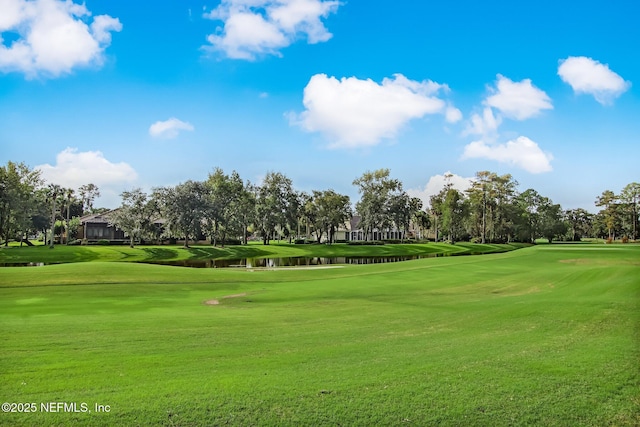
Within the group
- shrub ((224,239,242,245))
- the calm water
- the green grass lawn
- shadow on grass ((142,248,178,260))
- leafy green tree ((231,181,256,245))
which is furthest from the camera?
shrub ((224,239,242,245))

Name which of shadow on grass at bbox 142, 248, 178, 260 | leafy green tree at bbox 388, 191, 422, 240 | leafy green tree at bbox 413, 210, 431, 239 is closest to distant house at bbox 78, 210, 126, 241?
shadow on grass at bbox 142, 248, 178, 260

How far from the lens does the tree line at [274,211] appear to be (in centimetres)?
6444

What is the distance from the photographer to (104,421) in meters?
5.96

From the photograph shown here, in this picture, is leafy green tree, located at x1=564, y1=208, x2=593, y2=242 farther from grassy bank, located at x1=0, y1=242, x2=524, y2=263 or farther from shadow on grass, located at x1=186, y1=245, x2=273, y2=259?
shadow on grass, located at x1=186, y1=245, x2=273, y2=259

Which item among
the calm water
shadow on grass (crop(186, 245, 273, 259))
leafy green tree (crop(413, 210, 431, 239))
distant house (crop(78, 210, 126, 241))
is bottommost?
the calm water

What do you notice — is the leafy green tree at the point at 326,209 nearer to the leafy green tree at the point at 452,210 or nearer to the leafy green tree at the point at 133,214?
the leafy green tree at the point at 452,210

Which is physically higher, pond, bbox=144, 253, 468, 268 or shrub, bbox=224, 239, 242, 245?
shrub, bbox=224, 239, 242, 245

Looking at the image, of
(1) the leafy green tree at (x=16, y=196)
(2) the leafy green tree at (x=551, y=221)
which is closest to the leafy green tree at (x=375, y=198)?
(2) the leafy green tree at (x=551, y=221)

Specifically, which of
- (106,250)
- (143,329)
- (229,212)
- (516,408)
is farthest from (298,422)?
(229,212)

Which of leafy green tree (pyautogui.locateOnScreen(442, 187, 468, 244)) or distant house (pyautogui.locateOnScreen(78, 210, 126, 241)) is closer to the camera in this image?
distant house (pyautogui.locateOnScreen(78, 210, 126, 241))

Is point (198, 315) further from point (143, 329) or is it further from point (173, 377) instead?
point (173, 377)

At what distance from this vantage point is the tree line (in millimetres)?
64438

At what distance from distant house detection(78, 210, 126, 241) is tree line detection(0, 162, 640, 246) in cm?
240

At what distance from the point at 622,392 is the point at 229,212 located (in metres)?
76.2
